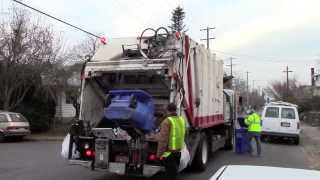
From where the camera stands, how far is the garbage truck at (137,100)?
1020 cm

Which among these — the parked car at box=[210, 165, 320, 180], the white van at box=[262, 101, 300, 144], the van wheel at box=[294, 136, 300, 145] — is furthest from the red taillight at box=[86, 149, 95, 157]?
the van wheel at box=[294, 136, 300, 145]

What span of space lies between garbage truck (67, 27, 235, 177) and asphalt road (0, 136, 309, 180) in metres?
1.37

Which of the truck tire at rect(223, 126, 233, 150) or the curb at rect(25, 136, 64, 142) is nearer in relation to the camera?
the truck tire at rect(223, 126, 233, 150)

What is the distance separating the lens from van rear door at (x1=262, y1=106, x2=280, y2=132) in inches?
939

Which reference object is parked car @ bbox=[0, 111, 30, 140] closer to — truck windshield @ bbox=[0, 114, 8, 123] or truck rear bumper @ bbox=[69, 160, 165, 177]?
truck windshield @ bbox=[0, 114, 8, 123]

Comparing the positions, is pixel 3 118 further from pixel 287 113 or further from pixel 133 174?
pixel 133 174

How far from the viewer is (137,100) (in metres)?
10.3

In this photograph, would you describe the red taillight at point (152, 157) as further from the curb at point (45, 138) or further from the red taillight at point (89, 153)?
the curb at point (45, 138)

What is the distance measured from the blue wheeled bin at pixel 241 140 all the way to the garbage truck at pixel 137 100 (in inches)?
224

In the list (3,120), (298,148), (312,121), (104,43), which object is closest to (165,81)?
(104,43)

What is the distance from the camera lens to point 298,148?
2175cm

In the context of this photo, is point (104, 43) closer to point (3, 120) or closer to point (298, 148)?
point (298, 148)

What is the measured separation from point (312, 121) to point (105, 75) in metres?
34.7

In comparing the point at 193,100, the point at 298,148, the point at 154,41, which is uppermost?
the point at 154,41
